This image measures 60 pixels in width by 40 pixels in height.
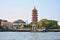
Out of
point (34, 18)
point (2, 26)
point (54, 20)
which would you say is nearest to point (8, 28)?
point (2, 26)

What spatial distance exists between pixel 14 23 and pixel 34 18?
21.9 m

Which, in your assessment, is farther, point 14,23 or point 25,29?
point 14,23

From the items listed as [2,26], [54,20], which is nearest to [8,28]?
[2,26]

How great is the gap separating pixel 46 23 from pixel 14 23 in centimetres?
3226

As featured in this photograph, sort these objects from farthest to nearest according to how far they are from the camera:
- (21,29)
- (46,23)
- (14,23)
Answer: (14,23)
(21,29)
(46,23)

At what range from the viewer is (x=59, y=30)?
108625 millimetres

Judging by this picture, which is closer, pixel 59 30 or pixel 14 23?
pixel 59 30

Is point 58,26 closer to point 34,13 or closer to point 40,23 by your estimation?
point 40,23

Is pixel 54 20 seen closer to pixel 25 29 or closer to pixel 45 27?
pixel 45 27

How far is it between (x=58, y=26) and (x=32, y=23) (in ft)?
39.0

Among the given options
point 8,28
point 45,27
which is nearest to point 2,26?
point 8,28

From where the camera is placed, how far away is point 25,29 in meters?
112

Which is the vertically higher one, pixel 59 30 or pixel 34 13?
pixel 34 13

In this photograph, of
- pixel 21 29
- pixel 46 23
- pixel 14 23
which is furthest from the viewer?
pixel 14 23
